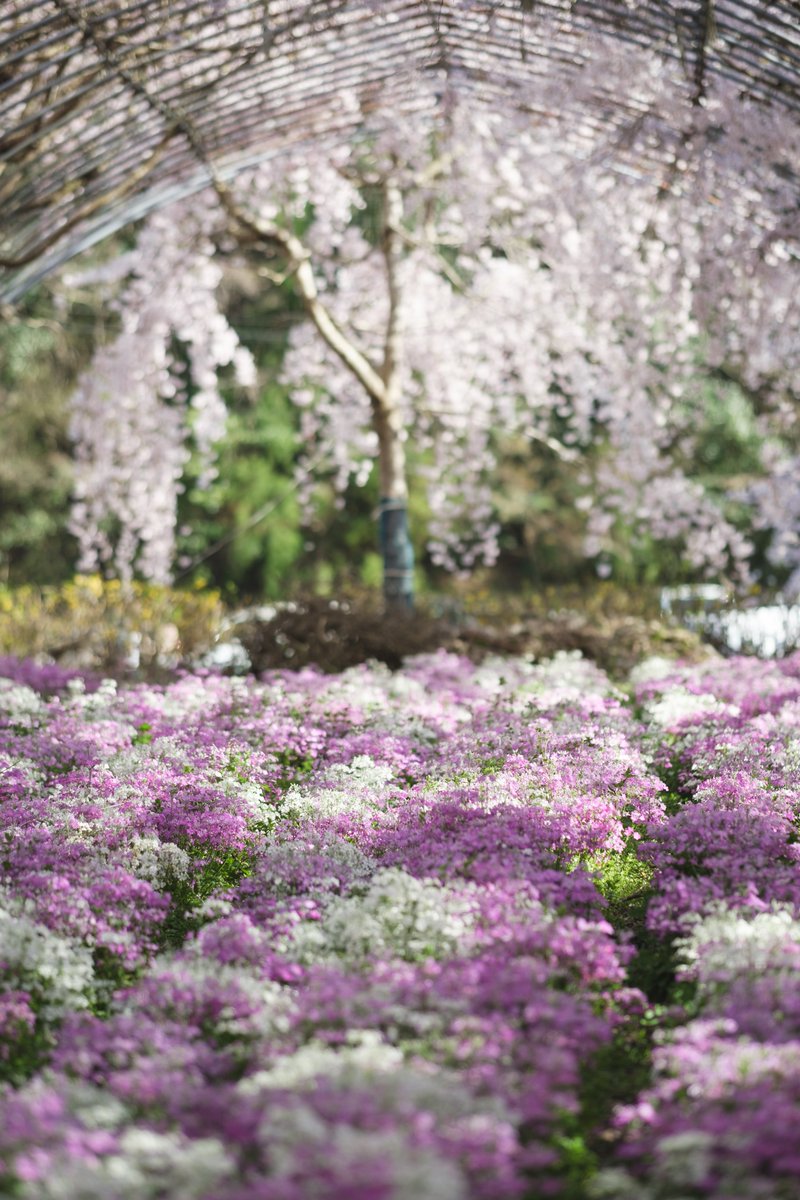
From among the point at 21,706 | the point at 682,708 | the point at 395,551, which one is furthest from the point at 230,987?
the point at 395,551

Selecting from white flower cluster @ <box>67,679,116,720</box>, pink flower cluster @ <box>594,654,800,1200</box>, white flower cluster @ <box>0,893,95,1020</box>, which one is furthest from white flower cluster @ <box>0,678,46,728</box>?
pink flower cluster @ <box>594,654,800,1200</box>

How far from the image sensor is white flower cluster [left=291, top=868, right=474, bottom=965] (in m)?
3.92

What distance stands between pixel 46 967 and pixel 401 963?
3.93ft

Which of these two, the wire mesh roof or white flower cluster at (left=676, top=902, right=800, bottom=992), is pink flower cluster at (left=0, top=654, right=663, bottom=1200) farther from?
the wire mesh roof

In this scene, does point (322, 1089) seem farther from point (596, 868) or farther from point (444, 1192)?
point (596, 868)

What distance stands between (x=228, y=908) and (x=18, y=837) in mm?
1218

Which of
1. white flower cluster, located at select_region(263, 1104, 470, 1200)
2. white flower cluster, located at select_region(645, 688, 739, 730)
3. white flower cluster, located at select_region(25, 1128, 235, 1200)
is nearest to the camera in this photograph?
white flower cluster, located at select_region(263, 1104, 470, 1200)

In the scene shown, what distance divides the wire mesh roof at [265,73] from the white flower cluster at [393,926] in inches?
207

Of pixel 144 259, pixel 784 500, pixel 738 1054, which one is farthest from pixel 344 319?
pixel 738 1054

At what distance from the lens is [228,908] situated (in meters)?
4.46

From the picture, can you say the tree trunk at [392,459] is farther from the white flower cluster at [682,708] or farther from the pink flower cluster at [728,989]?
the pink flower cluster at [728,989]

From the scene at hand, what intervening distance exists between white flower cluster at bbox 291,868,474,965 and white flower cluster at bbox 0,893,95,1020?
728 mm

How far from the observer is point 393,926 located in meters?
4.09

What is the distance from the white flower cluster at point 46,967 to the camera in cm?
384
